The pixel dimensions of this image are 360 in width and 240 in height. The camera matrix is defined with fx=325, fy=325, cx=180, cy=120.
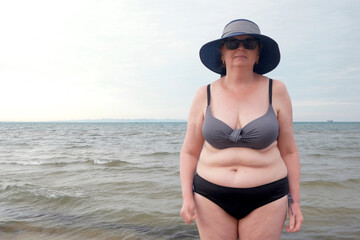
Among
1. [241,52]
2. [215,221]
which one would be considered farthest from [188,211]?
[241,52]

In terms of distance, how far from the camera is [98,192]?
818 centimetres

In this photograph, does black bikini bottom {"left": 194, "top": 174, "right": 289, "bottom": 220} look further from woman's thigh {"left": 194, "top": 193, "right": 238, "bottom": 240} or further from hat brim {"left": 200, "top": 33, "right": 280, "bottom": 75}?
hat brim {"left": 200, "top": 33, "right": 280, "bottom": 75}

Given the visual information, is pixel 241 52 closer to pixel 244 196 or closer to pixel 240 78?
pixel 240 78

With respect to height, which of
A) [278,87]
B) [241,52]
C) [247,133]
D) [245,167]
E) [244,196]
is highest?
[241,52]

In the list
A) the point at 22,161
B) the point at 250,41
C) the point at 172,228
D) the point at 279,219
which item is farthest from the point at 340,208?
the point at 22,161

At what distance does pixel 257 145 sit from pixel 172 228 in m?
4.07

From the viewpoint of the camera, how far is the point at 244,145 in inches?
82.7

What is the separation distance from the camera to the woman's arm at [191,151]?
2213mm

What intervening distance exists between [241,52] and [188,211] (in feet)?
3.71

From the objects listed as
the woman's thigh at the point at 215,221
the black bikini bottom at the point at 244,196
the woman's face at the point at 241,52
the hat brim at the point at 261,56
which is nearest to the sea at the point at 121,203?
the woman's thigh at the point at 215,221

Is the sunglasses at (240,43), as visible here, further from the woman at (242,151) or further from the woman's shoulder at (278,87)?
the woman's shoulder at (278,87)

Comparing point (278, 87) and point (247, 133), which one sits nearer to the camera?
point (247, 133)

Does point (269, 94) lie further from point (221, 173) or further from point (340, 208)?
point (340, 208)

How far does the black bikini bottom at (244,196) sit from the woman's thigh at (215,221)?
40 mm
